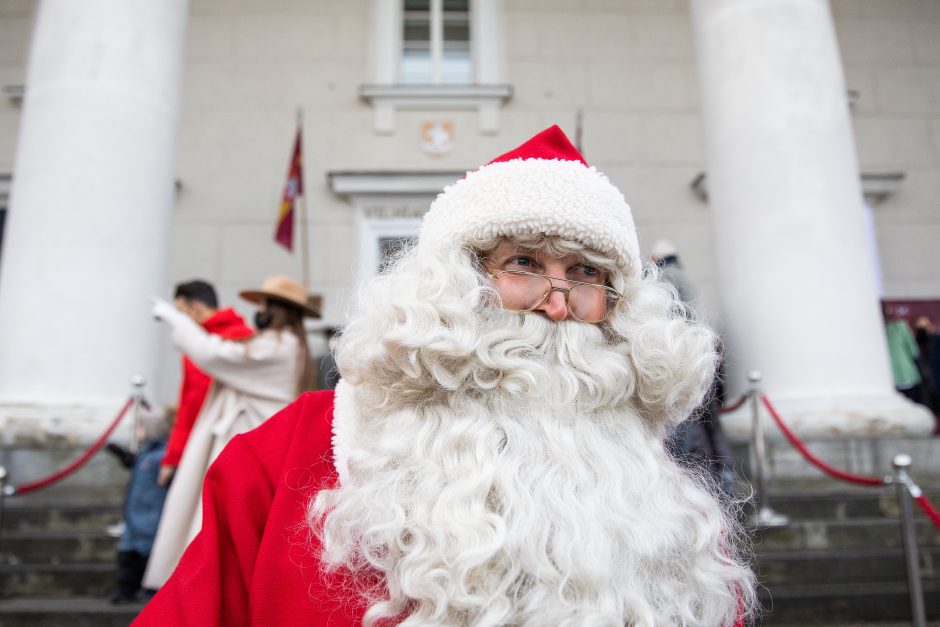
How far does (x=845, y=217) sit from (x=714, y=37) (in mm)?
1689

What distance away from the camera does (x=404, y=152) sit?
333 inches

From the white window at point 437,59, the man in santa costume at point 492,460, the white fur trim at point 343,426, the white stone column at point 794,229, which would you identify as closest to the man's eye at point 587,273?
the man in santa costume at point 492,460

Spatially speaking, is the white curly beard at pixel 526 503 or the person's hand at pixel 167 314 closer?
the white curly beard at pixel 526 503

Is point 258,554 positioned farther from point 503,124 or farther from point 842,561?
point 503,124

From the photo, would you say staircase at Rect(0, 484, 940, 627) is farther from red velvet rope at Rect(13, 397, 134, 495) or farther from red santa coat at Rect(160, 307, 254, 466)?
red santa coat at Rect(160, 307, 254, 466)

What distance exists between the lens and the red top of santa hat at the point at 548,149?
1.67 meters

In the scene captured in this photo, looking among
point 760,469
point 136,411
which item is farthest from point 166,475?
point 760,469

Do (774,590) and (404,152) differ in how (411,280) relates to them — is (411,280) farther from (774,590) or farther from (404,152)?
(404,152)

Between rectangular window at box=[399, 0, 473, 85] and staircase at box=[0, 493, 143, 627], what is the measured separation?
20.1 feet

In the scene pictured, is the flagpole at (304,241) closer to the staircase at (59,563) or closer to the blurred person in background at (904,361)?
the staircase at (59,563)

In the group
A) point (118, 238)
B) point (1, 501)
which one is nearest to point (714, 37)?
point (118, 238)

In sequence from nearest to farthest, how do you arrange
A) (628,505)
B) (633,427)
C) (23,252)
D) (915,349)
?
(628,505) → (633,427) → (23,252) → (915,349)

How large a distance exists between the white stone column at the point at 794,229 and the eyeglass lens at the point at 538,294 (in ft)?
12.3

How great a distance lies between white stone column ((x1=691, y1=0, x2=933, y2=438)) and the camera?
492 cm
